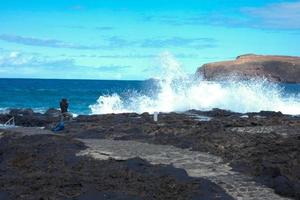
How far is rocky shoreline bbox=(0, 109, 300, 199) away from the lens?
10586 millimetres

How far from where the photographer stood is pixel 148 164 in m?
13.4

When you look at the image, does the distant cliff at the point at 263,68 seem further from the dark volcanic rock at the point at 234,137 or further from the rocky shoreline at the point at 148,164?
the rocky shoreline at the point at 148,164

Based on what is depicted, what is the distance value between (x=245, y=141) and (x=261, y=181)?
586cm

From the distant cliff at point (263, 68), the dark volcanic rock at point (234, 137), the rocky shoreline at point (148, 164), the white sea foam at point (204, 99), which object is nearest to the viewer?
the rocky shoreline at point (148, 164)

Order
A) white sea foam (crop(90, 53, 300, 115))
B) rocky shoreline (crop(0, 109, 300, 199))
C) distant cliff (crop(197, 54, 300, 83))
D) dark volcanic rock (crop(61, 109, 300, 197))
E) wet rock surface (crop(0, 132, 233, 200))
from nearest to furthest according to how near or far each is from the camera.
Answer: wet rock surface (crop(0, 132, 233, 200)) < rocky shoreline (crop(0, 109, 300, 199)) < dark volcanic rock (crop(61, 109, 300, 197)) < white sea foam (crop(90, 53, 300, 115)) < distant cliff (crop(197, 54, 300, 83))

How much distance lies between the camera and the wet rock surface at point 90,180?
33.7ft

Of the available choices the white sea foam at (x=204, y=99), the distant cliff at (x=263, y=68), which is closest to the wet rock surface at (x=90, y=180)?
the white sea foam at (x=204, y=99)

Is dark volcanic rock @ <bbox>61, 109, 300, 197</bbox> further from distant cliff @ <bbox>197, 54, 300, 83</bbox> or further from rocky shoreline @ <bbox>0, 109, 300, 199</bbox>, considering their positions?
distant cliff @ <bbox>197, 54, 300, 83</bbox>

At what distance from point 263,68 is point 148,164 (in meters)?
→ 146

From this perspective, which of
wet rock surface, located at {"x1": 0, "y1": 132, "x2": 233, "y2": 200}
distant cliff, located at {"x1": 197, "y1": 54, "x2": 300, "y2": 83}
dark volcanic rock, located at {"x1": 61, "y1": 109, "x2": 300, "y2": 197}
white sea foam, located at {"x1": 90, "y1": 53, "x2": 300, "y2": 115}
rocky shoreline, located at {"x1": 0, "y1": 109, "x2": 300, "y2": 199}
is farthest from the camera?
distant cliff, located at {"x1": 197, "y1": 54, "x2": 300, "y2": 83}

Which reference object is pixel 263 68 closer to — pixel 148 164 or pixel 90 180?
pixel 148 164

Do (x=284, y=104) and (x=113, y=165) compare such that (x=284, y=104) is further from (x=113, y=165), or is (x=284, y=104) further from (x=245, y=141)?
(x=113, y=165)

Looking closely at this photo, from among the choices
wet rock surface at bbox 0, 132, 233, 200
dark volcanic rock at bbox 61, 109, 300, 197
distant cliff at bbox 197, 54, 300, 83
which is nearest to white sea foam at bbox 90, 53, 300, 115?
dark volcanic rock at bbox 61, 109, 300, 197

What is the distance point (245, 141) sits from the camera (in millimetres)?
17562
